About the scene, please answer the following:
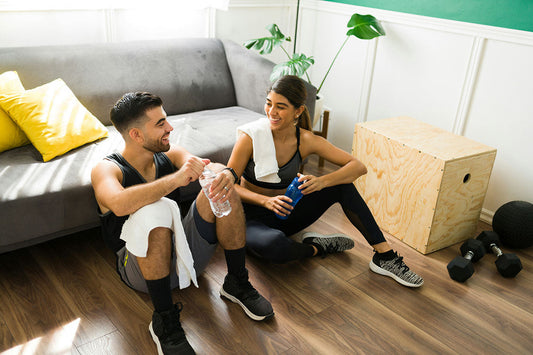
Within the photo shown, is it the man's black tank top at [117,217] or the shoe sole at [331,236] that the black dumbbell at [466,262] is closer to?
the shoe sole at [331,236]

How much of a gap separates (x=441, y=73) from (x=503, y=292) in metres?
1.30

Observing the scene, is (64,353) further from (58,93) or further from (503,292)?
(503,292)

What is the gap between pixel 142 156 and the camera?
70.3 inches

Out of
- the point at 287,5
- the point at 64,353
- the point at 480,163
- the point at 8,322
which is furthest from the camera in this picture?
the point at 287,5

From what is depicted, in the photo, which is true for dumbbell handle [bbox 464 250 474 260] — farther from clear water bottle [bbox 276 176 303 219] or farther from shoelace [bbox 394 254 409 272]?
clear water bottle [bbox 276 176 303 219]

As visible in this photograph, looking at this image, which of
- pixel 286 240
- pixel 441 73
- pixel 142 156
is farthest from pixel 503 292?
pixel 142 156

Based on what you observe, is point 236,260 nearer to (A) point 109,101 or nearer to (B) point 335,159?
(B) point 335,159

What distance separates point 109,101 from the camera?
2639 millimetres

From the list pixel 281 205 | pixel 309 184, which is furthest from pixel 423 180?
pixel 281 205

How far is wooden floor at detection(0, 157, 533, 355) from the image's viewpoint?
1721 mm

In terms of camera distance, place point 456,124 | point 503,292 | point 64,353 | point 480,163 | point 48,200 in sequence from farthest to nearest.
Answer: point 456,124
point 480,163
point 503,292
point 48,200
point 64,353

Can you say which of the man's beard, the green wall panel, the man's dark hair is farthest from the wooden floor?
the green wall panel

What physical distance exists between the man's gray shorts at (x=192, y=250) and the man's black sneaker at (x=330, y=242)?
61cm

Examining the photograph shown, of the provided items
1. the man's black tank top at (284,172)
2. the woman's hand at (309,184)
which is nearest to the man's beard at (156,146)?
the man's black tank top at (284,172)
